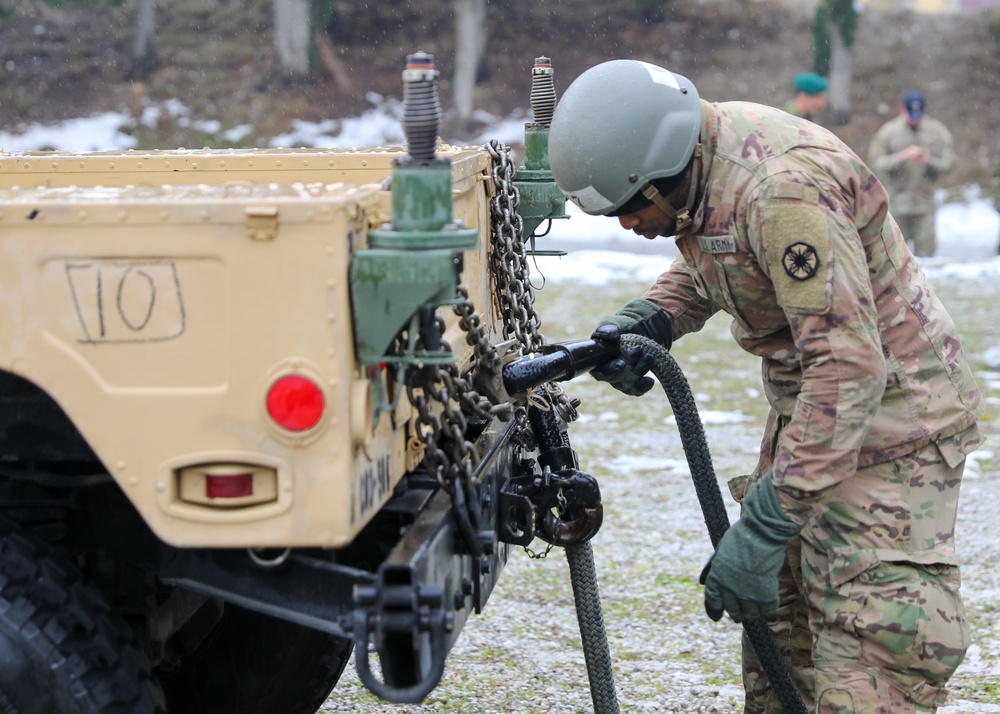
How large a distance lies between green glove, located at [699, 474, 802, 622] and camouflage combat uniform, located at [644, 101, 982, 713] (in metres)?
0.05

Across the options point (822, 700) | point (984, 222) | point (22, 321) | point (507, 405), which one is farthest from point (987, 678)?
point (984, 222)

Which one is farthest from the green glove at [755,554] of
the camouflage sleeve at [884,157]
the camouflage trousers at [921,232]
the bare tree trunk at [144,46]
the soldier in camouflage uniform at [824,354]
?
the bare tree trunk at [144,46]

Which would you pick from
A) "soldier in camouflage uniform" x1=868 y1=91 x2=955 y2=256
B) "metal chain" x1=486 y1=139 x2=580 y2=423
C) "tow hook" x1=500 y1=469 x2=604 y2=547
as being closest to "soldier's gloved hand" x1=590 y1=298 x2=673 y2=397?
"metal chain" x1=486 y1=139 x2=580 y2=423

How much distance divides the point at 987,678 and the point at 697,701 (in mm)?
1009

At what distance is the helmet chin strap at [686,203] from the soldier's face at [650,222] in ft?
0.07

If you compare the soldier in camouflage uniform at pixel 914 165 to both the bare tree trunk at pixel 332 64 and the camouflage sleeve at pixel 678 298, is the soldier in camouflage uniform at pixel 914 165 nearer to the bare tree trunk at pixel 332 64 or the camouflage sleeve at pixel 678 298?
the camouflage sleeve at pixel 678 298

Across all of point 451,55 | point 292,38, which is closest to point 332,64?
point 292,38

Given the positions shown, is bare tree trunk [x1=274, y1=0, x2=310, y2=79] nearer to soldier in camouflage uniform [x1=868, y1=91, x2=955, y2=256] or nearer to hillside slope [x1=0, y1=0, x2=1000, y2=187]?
hillside slope [x1=0, y1=0, x2=1000, y2=187]

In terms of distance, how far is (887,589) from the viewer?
3.13 metres

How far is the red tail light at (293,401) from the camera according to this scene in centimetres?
229

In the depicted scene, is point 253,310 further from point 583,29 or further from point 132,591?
point 583,29

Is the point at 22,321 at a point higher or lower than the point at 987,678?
higher

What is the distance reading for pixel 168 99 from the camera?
2812 centimetres

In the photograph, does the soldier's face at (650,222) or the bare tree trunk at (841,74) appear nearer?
the soldier's face at (650,222)
